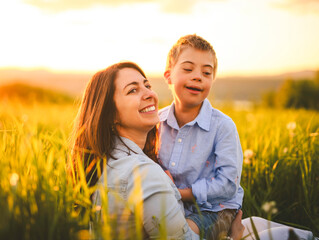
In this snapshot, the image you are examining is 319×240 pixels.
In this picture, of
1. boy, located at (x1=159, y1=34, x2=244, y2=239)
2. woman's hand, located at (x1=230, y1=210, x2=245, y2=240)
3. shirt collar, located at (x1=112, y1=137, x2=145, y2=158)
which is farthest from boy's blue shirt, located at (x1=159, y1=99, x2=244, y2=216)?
shirt collar, located at (x1=112, y1=137, x2=145, y2=158)

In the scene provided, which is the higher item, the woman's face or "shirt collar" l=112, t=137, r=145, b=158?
the woman's face

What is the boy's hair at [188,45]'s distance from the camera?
276cm

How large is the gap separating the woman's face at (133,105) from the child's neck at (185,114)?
0.56 meters

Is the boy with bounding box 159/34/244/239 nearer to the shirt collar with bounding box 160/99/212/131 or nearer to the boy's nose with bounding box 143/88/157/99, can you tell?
the shirt collar with bounding box 160/99/212/131

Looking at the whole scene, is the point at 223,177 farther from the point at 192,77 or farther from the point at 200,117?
the point at 192,77

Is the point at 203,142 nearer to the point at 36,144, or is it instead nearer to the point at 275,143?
the point at 275,143

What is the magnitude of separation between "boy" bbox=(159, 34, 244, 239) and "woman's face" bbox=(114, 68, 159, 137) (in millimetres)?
510

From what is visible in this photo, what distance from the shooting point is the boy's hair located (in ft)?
9.04

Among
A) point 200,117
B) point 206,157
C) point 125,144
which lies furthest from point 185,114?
point 125,144

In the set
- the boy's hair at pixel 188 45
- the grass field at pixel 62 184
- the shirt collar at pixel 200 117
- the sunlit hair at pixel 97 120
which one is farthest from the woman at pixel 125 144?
the boy's hair at pixel 188 45

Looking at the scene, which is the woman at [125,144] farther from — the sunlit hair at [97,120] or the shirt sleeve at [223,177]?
the shirt sleeve at [223,177]

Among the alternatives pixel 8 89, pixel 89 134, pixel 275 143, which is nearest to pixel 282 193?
pixel 275 143

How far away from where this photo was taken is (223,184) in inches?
92.1

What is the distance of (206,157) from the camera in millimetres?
2576
